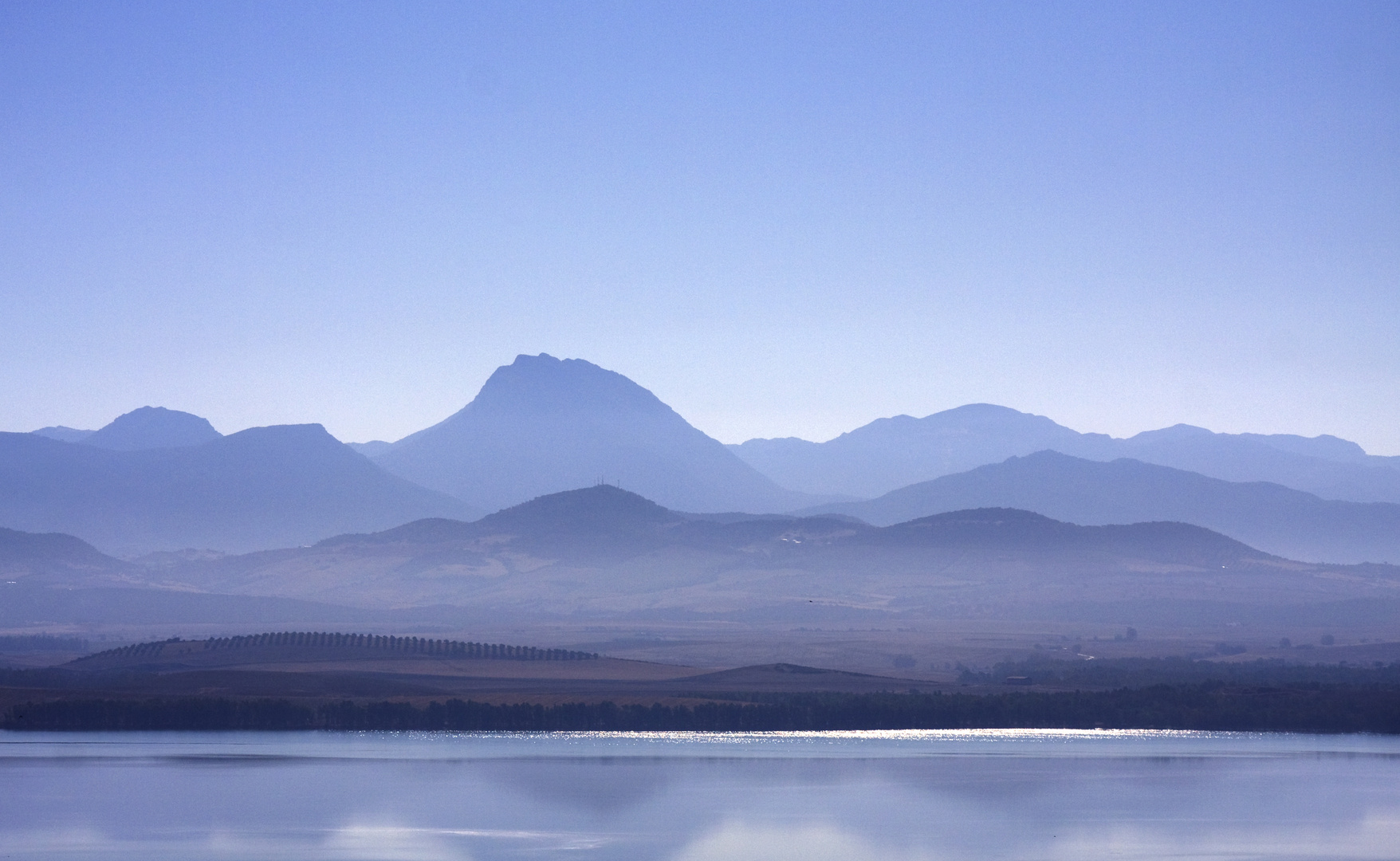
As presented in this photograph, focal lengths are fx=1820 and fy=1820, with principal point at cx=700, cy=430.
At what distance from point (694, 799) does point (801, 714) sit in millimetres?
45342

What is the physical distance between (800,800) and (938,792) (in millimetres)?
7619

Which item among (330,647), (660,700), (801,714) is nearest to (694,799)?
(801,714)

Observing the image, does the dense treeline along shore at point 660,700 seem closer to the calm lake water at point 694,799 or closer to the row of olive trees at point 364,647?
the calm lake water at point 694,799

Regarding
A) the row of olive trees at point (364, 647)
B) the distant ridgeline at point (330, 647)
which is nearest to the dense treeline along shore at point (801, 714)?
the distant ridgeline at point (330, 647)

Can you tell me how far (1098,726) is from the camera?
12775 cm

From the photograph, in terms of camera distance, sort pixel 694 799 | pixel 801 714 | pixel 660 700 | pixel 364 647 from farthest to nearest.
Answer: pixel 364 647 → pixel 660 700 → pixel 801 714 → pixel 694 799

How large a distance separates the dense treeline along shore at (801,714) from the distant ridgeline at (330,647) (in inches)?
2176

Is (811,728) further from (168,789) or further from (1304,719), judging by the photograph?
(168,789)

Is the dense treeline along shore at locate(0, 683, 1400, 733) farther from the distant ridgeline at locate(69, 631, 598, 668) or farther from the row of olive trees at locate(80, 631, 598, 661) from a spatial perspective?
the row of olive trees at locate(80, 631, 598, 661)

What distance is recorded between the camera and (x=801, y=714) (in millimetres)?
129125

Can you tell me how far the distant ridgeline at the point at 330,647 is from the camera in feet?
608

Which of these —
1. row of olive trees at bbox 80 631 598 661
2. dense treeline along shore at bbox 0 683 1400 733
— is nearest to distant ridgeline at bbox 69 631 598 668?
row of olive trees at bbox 80 631 598 661

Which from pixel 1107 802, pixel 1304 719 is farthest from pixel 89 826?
pixel 1304 719

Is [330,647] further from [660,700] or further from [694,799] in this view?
[694,799]
